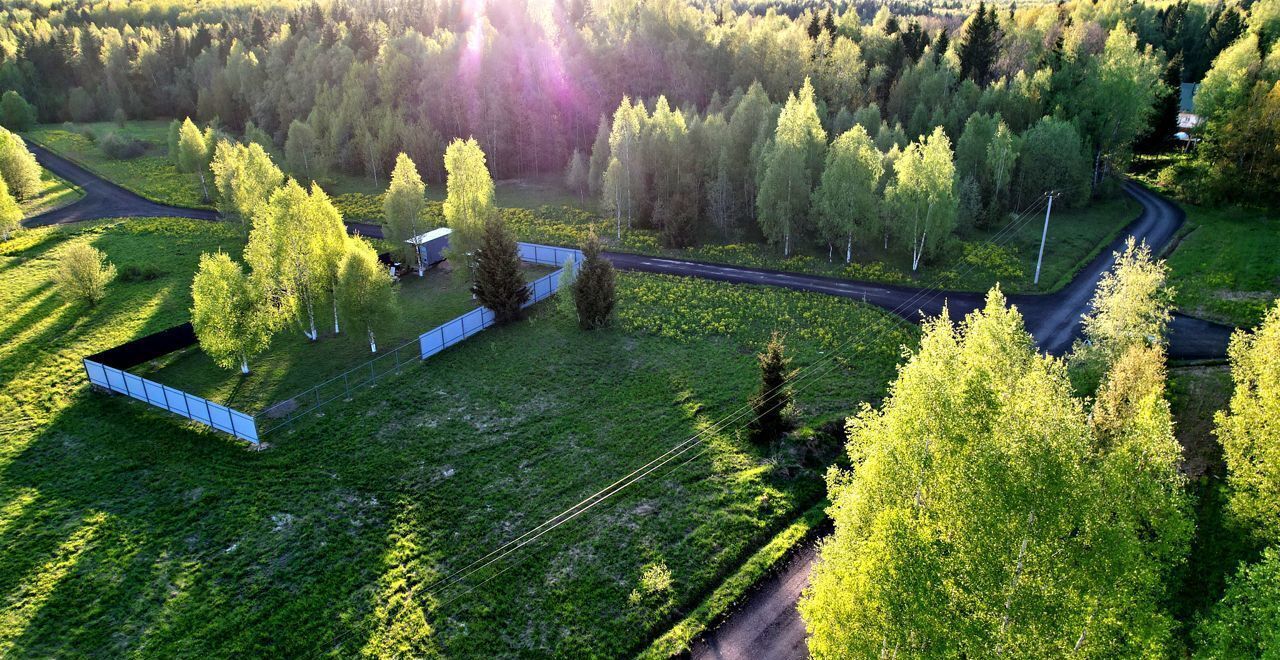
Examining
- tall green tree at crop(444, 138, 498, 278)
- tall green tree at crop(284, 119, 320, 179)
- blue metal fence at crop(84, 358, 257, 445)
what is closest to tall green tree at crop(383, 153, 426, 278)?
tall green tree at crop(444, 138, 498, 278)

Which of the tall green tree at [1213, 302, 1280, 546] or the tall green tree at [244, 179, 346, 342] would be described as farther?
the tall green tree at [244, 179, 346, 342]

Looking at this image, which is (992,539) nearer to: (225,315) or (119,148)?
(225,315)

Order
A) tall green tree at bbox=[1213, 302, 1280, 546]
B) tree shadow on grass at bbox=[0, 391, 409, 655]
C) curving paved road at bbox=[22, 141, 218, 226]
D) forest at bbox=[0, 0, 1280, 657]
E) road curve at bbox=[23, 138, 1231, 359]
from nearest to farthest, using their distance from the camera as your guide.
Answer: forest at bbox=[0, 0, 1280, 657]
tall green tree at bbox=[1213, 302, 1280, 546]
tree shadow on grass at bbox=[0, 391, 409, 655]
road curve at bbox=[23, 138, 1231, 359]
curving paved road at bbox=[22, 141, 218, 226]

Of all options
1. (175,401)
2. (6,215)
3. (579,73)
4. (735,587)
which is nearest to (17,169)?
(6,215)

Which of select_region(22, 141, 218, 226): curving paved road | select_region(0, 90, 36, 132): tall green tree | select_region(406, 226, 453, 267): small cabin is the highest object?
select_region(0, 90, 36, 132): tall green tree

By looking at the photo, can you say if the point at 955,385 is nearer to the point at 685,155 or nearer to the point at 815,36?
the point at 685,155

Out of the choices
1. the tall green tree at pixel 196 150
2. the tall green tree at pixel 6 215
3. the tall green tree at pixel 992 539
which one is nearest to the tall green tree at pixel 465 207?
the tall green tree at pixel 992 539

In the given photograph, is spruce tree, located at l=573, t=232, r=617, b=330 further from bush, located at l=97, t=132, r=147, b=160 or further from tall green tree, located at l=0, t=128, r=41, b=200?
bush, located at l=97, t=132, r=147, b=160
